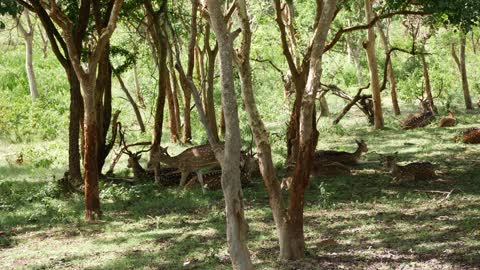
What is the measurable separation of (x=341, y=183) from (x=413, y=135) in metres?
6.89

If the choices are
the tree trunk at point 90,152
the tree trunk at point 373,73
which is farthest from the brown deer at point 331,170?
the tree trunk at point 373,73

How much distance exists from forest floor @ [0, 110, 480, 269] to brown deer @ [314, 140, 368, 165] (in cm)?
28

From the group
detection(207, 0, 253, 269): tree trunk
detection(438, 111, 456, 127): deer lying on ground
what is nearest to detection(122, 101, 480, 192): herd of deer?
detection(207, 0, 253, 269): tree trunk

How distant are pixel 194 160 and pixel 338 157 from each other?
313 cm

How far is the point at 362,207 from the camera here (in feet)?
35.8

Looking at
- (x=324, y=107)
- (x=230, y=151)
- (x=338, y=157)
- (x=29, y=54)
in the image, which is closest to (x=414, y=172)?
(x=338, y=157)

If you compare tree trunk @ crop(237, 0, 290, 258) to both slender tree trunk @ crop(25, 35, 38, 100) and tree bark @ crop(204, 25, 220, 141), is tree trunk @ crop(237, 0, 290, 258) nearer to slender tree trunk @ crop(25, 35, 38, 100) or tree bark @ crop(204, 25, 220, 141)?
tree bark @ crop(204, 25, 220, 141)

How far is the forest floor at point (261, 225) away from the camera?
26.7ft

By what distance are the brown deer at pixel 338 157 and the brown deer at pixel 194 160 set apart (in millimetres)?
2206

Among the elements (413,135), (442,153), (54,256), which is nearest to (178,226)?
(54,256)

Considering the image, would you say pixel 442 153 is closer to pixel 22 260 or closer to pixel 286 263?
pixel 286 263

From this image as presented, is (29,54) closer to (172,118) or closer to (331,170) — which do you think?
(172,118)

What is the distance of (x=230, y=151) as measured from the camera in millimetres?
6141

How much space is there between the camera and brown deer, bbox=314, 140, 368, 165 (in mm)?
13883
